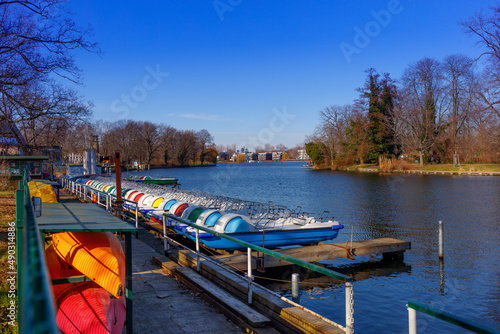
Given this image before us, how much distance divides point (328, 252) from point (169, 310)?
9.39 meters

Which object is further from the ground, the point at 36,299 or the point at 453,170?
the point at 36,299

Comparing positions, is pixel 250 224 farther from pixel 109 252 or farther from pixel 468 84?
pixel 468 84

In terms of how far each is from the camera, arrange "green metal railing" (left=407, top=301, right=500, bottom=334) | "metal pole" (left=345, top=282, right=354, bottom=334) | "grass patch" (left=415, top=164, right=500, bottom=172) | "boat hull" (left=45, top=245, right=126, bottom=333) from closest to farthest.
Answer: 1. "green metal railing" (left=407, top=301, right=500, bottom=334)
2. "metal pole" (left=345, top=282, right=354, bottom=334)
3. "boat hull" (left=45, top=245, right=126, bottom=333)
4. "grass patch" (left=415, top=164, right=500, bottom=172)

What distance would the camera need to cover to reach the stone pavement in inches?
248

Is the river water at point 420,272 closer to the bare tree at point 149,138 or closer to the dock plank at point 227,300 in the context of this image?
the dock plank at point 227,300

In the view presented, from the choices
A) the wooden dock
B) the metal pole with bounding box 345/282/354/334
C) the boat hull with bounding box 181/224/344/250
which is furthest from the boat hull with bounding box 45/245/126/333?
the boat hull with bounding box 181/224/344/250

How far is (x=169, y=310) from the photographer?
7.02 m

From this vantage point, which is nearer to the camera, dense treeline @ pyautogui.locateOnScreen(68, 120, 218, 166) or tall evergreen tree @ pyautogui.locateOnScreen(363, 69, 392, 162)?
tall evergreen tree @ pyautogui.locateOnScreen(363, 69, 392, 162)

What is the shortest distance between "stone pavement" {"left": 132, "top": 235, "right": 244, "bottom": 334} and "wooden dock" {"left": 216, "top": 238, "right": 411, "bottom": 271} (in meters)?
4.29

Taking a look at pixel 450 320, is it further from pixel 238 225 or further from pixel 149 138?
pixel 149 138

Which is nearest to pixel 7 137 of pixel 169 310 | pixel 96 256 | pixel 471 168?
pixel 169 310

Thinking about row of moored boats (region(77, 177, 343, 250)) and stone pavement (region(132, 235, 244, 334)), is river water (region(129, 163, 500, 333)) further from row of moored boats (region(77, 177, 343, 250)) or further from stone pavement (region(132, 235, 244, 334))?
stone pavement (region(132, 235, 244, 334))

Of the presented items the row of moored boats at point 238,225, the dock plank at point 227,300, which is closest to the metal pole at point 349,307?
the dock plank at point 227,300

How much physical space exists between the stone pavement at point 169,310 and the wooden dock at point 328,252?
4286mm
